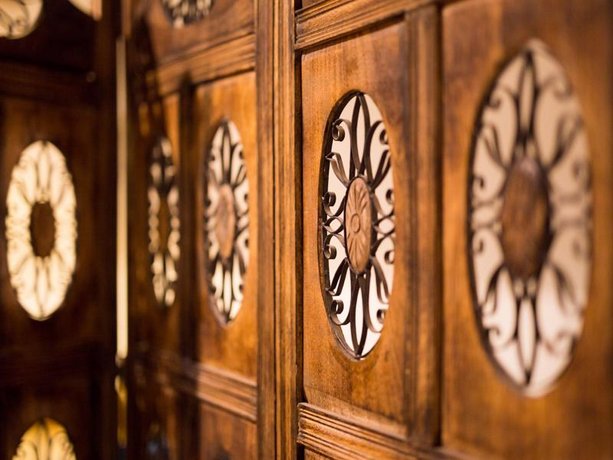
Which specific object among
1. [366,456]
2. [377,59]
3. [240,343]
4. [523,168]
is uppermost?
[377,59]

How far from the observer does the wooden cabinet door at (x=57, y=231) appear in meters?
1.54

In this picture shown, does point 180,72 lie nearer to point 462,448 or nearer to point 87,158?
point 87,158

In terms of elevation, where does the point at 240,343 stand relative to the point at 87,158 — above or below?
below

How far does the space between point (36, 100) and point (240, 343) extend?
0.72m

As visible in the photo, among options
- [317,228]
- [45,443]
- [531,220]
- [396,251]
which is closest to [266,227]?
[317,228]

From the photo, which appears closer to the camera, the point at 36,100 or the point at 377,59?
the point at 377,59

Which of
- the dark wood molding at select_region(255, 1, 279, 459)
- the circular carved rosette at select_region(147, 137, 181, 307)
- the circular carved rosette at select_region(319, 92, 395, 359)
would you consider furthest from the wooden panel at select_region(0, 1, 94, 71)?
the circular carved rosette at select_region(319, 92, 395, 359)

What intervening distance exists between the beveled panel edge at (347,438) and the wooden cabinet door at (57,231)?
2.26 feet

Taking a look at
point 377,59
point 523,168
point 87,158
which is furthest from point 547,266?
point 87,158

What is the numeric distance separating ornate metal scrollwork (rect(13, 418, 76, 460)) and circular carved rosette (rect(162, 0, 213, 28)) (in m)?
0.94

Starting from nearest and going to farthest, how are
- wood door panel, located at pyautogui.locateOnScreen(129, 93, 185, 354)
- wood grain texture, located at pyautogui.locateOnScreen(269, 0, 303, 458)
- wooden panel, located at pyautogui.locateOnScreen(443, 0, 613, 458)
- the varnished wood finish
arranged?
wooden panel, located at pyautogui.locateOnScreen(443, 0, 613, 458)
the varnished wood finish
wood grain texture, located at pyautogui.locateOnScreen(269, 0, 303, 458)
wood door panel, located at pyautogui.locateOnScreen(129, 93, 185, 354)

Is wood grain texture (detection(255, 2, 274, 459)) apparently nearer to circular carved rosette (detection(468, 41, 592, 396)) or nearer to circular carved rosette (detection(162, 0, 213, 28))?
circular carved rosette (detection(162, 0, 213, 28))

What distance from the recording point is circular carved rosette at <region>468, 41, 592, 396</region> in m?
0.80

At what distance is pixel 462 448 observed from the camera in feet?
3.04
